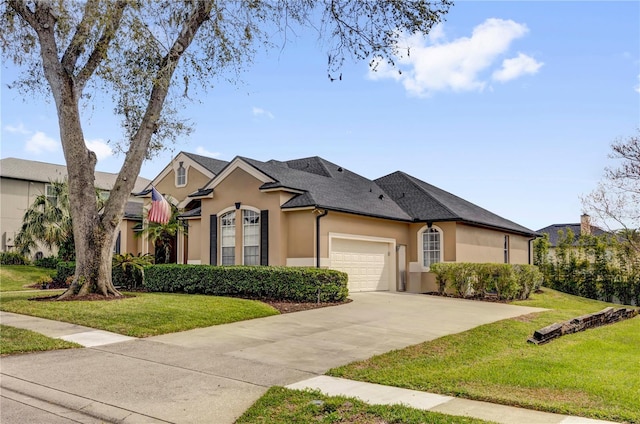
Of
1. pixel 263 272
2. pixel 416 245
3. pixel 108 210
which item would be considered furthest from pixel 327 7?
pixel 416 245

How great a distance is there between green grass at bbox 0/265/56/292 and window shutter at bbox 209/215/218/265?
30.1ft

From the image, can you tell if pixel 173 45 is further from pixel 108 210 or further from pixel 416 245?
pixel 416 245

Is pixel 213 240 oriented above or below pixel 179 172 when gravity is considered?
below

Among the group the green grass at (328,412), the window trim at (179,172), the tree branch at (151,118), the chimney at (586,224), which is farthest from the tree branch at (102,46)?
the chimney at (586,224)

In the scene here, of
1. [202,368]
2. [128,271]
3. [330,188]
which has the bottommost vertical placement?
[202,368]

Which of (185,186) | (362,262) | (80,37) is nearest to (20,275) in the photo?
(185,186)

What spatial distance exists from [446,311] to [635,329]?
15.6 ft

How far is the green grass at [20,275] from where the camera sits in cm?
2499

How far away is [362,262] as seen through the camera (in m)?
21.1

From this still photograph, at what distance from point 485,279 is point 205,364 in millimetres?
13712

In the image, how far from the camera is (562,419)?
5.86 meters

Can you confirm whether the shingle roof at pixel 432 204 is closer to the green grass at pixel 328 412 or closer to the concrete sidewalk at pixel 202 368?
the concrete sidewalk at pixel 202 368

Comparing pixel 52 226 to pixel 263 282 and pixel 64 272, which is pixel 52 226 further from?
pixel 263 282

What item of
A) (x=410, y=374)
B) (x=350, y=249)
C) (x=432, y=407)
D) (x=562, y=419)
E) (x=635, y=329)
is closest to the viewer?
(x=562, y=419)
